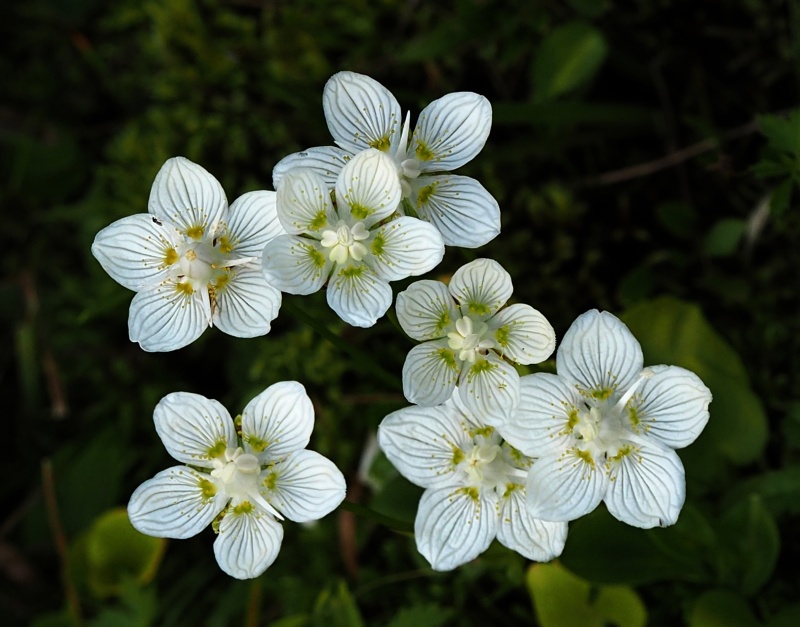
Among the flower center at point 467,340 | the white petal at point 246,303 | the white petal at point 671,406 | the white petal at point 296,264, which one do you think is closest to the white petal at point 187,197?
the white petal at point 246,303

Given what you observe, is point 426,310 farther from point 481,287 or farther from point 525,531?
point 525,531

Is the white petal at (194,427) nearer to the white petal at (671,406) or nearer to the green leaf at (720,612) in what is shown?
the white petal at (671,406)

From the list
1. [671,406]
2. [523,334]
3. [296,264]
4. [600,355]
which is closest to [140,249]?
[296,264]

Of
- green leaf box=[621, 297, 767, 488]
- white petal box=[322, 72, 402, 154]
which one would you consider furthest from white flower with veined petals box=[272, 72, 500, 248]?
green leaf box=[621, 297, 767, 488]

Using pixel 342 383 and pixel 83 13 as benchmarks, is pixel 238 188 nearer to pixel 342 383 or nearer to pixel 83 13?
pixel 342 383

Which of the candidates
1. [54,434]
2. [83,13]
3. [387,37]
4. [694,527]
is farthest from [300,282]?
[83,13]

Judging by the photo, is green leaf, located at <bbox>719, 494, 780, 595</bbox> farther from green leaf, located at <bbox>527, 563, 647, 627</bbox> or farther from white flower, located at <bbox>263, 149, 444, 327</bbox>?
white flower, located at <bbox>263, 149, 444, 327</bbox>
